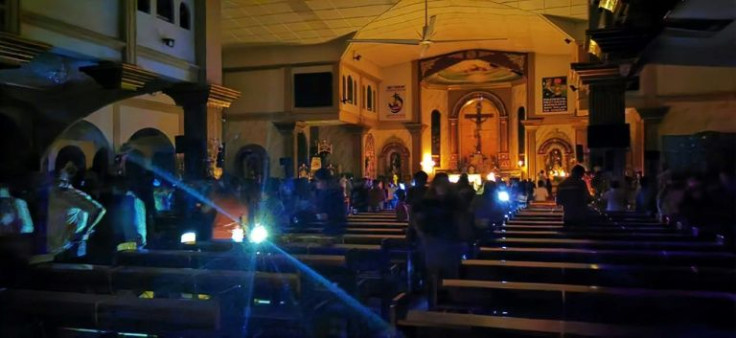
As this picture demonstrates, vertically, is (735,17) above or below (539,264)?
above

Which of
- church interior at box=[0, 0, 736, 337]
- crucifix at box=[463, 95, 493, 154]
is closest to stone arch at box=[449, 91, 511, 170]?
crucifix at box=[463, 95, 493, 154]

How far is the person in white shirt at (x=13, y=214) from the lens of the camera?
4.47 metres

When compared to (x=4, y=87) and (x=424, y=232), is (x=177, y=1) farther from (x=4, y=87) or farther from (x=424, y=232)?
(x=424, y=232)

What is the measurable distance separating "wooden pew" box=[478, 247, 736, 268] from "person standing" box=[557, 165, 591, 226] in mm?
2003

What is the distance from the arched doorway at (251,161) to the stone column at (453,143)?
10.2 meters

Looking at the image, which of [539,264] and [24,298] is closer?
[24,298]

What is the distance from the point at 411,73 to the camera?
83.3 feet

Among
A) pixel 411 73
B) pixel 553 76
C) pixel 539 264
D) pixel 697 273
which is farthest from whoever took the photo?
pixel 411 73

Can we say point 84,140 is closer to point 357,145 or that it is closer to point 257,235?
point 357,145

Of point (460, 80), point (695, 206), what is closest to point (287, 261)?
point (695, 206)

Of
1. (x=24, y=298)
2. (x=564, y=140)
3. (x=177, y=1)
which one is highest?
(x=177, y=1)

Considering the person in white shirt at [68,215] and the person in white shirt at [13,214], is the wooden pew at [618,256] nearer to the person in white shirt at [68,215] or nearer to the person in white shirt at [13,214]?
the person in white shirt at [68,215]

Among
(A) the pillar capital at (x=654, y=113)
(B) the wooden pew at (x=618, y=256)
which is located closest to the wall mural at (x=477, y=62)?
(A) the pillar capital at (x=654, y=113)

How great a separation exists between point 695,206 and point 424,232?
12.3ft
